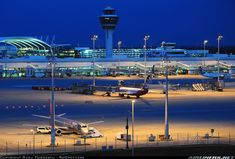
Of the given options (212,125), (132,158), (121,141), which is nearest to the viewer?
(132,158)

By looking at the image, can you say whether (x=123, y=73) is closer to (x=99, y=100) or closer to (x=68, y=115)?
(x=99, y=100)

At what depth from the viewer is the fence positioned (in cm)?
4288

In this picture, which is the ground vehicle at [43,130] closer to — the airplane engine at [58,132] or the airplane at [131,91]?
the airplane engine at [58,132]

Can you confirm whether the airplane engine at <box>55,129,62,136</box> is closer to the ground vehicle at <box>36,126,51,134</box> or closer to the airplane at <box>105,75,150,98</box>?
the ground vehicle at <box>36,126,51,134</box>

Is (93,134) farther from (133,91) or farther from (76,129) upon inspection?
(133,91)

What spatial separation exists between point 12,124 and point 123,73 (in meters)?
98.9

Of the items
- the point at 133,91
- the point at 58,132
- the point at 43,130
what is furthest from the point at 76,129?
the point at 133,91

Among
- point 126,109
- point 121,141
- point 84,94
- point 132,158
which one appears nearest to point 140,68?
point 84,94

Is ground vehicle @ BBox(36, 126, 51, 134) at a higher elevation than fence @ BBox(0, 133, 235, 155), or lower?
higher

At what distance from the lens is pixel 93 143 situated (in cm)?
4647

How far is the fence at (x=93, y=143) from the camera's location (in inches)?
1688

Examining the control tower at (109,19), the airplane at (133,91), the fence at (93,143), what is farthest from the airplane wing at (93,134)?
the control tower at (109,19)

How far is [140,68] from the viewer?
162 meters

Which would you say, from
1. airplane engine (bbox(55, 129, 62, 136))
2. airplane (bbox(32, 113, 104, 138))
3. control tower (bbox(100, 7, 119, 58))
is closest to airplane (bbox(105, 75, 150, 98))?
airplane (bbox(32, 113, 104, 138))
